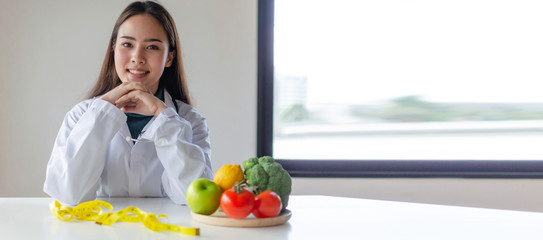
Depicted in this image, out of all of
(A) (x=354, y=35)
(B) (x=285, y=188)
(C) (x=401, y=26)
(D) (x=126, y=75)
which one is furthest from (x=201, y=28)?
(B) (x=285, y=188)

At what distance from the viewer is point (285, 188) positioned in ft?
4.96

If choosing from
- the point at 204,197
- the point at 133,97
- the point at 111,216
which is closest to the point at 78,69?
the point at 133,97

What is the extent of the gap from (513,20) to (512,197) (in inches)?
44.6

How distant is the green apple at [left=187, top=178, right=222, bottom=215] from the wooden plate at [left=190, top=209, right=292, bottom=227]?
0.06 feet

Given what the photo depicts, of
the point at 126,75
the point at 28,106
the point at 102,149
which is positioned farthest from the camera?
the point at 28,106

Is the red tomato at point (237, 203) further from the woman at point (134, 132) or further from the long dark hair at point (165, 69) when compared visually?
the long dark hair at point (165, 69)

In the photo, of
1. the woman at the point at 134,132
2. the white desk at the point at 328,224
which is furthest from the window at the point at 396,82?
the white desk at the point at 328,224

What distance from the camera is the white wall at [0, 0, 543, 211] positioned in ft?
11.7

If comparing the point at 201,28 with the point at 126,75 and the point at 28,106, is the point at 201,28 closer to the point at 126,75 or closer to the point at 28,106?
the point at 28,106

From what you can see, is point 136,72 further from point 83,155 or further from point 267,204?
point 267,204

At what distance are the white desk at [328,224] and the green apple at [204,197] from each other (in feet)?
0.15

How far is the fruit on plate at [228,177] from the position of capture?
1.48 metres

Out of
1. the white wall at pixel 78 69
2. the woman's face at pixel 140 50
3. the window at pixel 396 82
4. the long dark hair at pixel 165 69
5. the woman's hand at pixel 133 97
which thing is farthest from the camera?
the window at pixel 396 82

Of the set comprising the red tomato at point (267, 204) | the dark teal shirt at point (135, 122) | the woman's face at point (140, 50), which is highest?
the woman's face at point (140, 50)
